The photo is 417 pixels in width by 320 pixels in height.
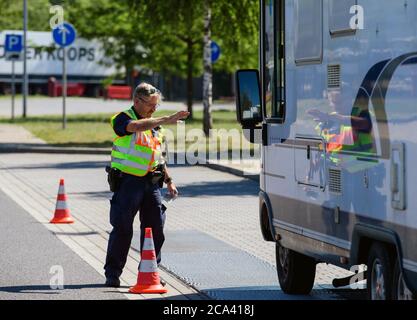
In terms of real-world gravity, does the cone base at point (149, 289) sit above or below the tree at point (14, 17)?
below

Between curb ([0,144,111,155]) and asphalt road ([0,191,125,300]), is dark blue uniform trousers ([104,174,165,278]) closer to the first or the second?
asphalt road ([0,191,125,300])

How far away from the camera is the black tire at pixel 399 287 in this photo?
26.0 feet

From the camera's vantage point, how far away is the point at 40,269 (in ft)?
41.4

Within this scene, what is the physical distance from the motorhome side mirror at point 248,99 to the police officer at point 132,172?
2.57ft

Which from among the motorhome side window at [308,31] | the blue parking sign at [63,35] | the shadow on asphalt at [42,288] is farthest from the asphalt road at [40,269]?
the blue parking sign at [63,35]

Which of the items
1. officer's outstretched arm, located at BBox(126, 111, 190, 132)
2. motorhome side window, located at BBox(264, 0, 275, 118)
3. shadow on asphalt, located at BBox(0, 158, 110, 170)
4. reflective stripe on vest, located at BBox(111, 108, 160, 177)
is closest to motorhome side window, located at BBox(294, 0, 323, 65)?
motorhome side window, located at BBox(264, 0, 275, 118)

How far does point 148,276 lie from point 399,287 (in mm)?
3519

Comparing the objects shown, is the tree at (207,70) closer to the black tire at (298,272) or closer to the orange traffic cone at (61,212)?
the orange traffic cone at (61,212)

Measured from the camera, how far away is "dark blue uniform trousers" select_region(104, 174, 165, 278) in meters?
11.5

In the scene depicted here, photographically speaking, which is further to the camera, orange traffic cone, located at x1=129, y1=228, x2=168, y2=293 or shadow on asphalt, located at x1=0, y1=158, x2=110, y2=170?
shadow on asphalt, located at x1=0, y1=158, x2=110, y2=170

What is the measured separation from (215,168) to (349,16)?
59.0 feet
